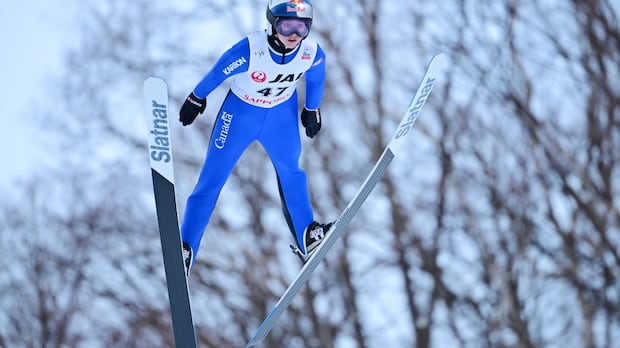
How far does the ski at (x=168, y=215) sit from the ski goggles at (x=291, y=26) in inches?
22.6

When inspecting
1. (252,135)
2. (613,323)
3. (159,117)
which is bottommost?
(613,323)

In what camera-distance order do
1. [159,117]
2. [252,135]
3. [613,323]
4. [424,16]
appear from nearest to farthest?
[159,117]
[252,135]
[613,323]
[424,16]

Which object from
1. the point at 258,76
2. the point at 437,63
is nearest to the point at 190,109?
the point at 258,76

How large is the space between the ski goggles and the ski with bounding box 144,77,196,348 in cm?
58

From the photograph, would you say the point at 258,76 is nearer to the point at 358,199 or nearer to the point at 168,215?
the point at 168,215

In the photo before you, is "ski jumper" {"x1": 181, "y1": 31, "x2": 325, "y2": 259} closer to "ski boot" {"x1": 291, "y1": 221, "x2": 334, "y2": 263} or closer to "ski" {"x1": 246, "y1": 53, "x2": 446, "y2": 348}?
"ski boot" {"x1": 291, "y1": 221, "x2": 334, "y2": 263}

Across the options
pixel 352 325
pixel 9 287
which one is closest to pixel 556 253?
pixel 352 325

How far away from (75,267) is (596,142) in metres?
9.17

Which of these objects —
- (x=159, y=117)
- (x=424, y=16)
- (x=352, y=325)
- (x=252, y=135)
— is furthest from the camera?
(x=424, y=16)

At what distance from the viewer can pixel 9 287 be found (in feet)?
56.8

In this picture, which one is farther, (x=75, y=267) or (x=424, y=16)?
(x=75, y=267)

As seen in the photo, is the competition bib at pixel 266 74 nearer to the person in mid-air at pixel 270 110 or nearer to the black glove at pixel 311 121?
the person in mid-air at pixel 270 110

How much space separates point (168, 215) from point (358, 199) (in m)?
1.08

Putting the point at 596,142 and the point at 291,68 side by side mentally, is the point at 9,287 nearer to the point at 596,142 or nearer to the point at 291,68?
the point at 596,142
